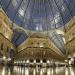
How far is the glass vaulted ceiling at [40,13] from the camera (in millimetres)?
41759

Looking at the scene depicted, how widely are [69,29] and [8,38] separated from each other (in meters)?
13.9

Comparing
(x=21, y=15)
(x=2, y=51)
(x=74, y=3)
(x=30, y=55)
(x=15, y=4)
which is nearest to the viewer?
(x=2, y=51)

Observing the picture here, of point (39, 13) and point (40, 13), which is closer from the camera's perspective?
point (39, 13)

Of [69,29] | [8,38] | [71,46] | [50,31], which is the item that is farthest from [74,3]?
[8,38]

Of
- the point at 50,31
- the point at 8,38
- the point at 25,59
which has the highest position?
the point at 50,31

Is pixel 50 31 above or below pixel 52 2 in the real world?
below

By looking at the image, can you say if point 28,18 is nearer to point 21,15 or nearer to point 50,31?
point 21,15

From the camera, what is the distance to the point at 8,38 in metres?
41.0

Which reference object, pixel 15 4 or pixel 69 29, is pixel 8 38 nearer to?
pixel 15 4

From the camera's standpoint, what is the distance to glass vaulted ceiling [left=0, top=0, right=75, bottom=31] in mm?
41759

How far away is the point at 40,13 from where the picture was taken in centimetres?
4725

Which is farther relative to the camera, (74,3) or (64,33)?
(64,33)

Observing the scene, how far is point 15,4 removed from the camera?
4231 cm

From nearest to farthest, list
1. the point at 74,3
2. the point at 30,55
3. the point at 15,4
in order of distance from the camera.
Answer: the point at 74,3 → the point at 15,4 → the point at 30,55
